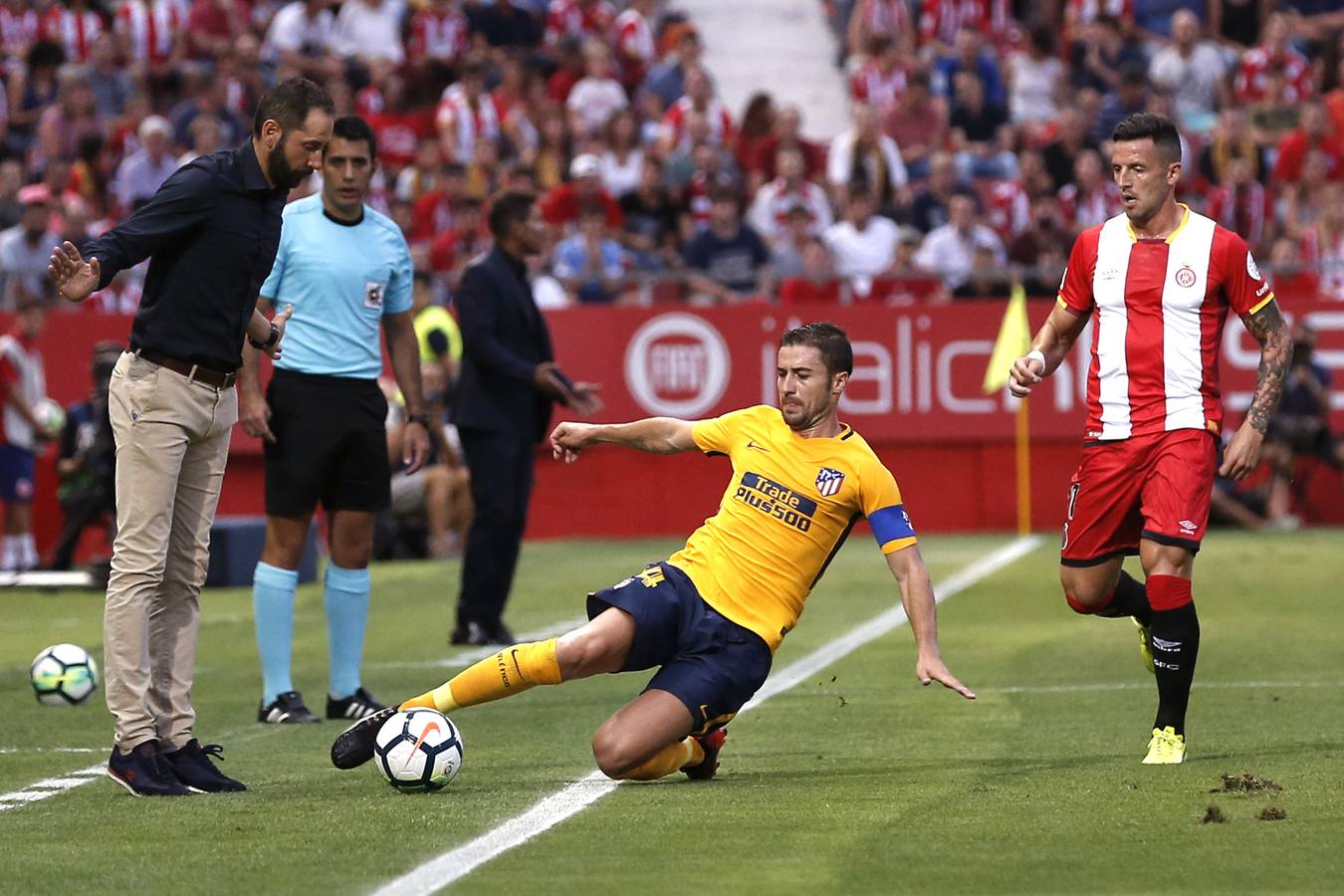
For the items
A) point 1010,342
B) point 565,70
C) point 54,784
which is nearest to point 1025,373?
point 54,784

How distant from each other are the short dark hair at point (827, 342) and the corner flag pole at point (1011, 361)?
11352 mm

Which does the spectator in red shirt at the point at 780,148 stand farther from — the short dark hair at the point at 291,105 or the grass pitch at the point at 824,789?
the short dark hair at the point at 291,105

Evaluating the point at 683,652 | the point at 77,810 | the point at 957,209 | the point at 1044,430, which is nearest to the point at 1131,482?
the point at 683,652

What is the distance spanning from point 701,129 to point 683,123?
1.52 feet

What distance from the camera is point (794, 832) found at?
20.6 feet

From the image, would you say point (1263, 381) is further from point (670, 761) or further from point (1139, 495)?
point (670, 761)

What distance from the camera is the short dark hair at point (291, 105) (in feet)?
24.6

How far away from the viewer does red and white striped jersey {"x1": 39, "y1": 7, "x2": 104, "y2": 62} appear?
25.2m

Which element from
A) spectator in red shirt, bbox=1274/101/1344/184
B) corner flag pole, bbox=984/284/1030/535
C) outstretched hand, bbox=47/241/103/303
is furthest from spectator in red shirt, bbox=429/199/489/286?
outstretched hand, bbox=47/241/103/303

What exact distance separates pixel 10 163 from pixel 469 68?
4.92 meters

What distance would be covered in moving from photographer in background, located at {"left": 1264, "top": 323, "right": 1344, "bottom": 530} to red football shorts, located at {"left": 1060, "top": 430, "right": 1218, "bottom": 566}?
1231 centimetres

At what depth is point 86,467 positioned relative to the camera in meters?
17.9

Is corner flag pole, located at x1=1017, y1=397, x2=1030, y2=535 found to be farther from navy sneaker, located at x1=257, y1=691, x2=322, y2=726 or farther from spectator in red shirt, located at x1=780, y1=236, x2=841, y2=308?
navy sneaker, located at x1=257, y1=691, x2=322, y2=726

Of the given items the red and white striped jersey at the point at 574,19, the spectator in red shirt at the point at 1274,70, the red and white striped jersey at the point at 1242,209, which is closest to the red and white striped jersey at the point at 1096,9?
the spectator in red shirt at the point at 1274,70
